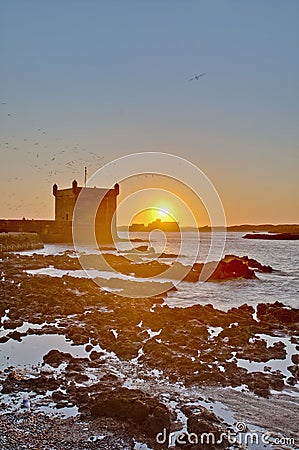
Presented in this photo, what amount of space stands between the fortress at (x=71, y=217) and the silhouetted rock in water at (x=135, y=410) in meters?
60.1

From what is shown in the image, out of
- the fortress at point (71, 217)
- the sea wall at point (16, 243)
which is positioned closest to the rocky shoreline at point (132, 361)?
the sea wall at point (16, 243)

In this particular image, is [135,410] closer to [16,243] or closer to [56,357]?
[56,357]

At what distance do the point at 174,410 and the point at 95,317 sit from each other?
583cm

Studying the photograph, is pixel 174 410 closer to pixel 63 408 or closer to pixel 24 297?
pixel 63 408

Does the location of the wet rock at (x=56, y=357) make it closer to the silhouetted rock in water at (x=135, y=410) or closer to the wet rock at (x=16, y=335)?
the wet rock at (x=16, y=335)

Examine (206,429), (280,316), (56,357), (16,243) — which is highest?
(16,243)

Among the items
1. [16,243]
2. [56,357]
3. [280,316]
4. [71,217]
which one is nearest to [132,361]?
[56,357]

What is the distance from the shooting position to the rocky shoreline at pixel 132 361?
17.3 feet

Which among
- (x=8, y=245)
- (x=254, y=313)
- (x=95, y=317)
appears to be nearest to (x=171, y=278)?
(x=254, y=313)

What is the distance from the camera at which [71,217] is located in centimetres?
6875

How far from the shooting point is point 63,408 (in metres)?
5.69

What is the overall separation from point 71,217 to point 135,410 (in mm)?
64666

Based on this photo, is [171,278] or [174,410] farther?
[171,278]

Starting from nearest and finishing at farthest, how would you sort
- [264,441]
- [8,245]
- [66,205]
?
[264,441]
[8,245]
[66,205]
